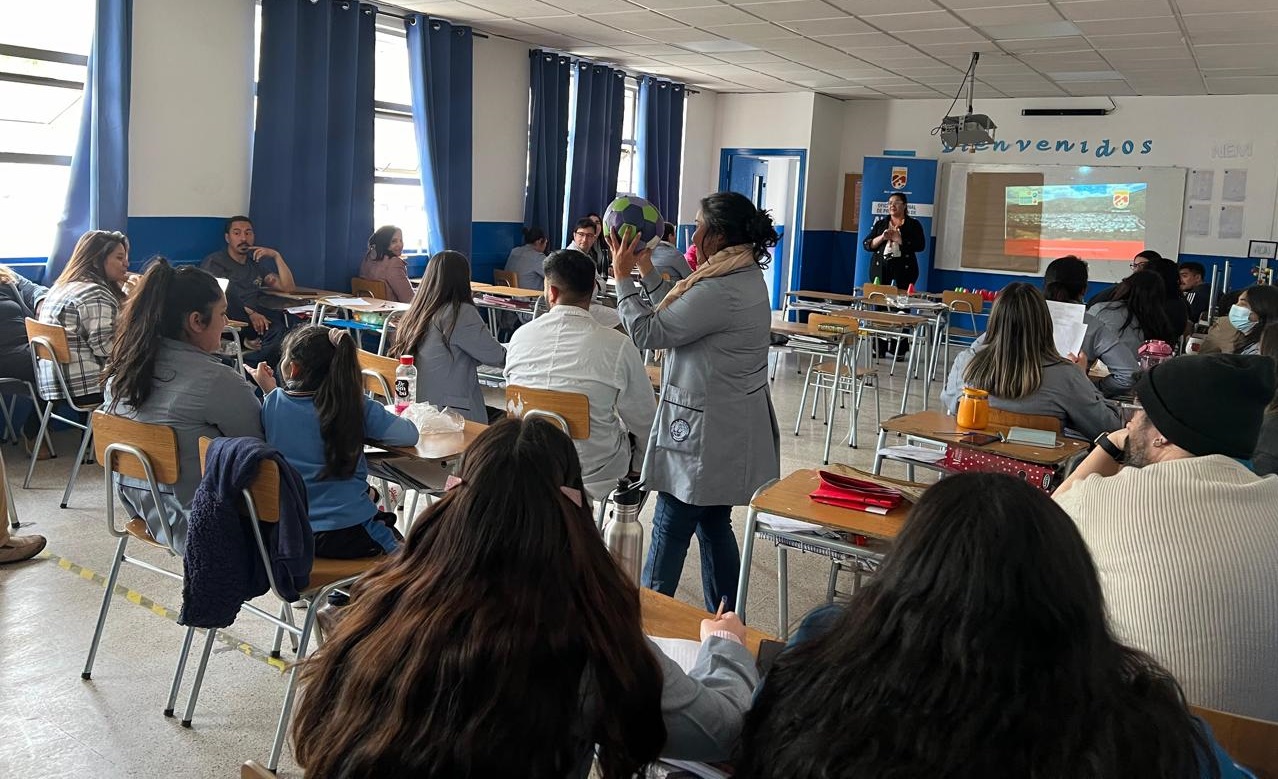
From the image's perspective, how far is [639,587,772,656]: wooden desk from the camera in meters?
1.84

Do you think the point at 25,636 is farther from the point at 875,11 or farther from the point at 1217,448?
the point at 875,11

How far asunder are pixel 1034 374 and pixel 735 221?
1.39 m

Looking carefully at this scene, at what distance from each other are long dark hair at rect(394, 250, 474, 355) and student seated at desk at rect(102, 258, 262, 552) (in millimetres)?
1277

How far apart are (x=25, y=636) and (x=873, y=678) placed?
3128mm

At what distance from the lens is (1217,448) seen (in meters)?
1.94

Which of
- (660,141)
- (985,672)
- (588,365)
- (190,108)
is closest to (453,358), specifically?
(588,365)

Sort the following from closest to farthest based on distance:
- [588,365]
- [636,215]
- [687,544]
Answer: [687,544] < [588,365] < [636,215]

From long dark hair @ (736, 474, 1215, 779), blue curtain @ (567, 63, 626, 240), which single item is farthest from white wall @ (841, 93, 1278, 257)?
long dark hair @ (736, 474, 1215, 779)

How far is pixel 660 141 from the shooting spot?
11.4 m

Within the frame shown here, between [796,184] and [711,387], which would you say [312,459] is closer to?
[711,387]

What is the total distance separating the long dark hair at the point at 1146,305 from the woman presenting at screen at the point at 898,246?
17.1 ft

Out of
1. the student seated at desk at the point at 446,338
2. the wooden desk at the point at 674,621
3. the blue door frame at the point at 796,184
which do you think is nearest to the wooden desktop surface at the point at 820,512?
the wooden desk at the point at 674,621

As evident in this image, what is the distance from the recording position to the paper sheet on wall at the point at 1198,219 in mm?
10500

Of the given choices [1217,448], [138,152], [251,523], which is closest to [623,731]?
[1217,448]
